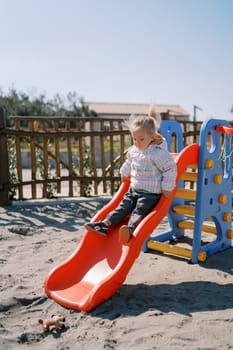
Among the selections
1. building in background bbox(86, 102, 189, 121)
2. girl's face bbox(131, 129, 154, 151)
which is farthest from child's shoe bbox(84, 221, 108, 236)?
building in background bbox(86, 102, 189, 121)

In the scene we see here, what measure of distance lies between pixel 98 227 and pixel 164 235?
4.48 feet

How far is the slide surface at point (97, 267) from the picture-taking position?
305cm

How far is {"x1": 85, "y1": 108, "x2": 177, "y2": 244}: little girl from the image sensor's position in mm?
3498

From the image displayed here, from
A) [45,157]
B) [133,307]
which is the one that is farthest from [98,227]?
[45,157]

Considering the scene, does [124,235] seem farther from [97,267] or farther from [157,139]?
[157,139]

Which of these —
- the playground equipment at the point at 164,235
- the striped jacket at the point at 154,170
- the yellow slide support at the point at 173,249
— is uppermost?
the striped jacket at the point at 154,170

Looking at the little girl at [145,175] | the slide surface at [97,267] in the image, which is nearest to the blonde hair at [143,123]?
the little girl at [145,175]

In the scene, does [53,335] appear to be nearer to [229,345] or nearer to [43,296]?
[43,296]

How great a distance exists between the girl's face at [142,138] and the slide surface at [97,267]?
39 cm

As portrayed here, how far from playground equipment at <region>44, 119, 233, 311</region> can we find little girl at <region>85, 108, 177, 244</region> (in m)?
0.10

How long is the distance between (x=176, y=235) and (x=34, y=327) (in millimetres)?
2431

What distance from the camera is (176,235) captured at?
4.83m

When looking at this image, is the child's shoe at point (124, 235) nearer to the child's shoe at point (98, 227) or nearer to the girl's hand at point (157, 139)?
the child's shoe at point (98, 227)

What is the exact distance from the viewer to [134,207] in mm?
3693
